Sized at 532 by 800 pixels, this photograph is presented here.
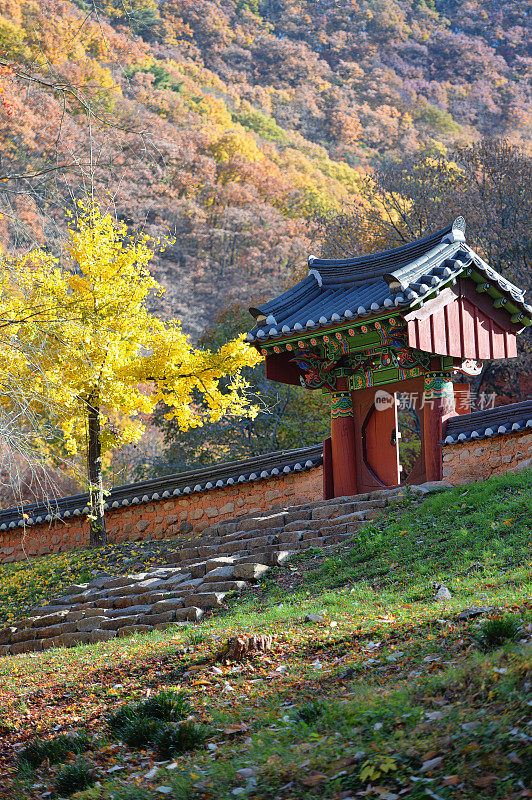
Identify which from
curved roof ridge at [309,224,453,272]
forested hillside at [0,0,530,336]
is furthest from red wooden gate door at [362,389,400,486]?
forested hillside at [0,0,530,336]

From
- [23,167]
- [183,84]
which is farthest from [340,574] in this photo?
[183,84]

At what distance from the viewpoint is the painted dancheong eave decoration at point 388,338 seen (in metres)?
12.1

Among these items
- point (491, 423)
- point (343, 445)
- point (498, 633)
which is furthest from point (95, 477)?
point (498, 633)

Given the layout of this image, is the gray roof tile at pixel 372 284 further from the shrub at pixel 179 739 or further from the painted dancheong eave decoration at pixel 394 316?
the shrub at pixel 179 739

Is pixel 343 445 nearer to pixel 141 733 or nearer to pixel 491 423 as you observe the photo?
pixel 491 423

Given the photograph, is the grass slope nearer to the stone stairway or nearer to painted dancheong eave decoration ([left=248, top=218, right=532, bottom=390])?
the stone stairway

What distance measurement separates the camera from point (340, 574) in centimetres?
960

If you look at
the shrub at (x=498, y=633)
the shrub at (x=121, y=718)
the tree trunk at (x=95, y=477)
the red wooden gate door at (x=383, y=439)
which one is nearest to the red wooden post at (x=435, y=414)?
the red wooden gate door at (x=383, y=439)

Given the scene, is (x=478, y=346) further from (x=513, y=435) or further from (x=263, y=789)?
(x=263, y=789)

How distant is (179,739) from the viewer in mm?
5414

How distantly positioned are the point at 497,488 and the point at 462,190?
16841 millimetres

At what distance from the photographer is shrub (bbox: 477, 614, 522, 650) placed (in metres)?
5.62

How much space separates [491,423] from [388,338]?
197cm

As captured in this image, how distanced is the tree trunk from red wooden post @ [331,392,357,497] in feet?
13.5
